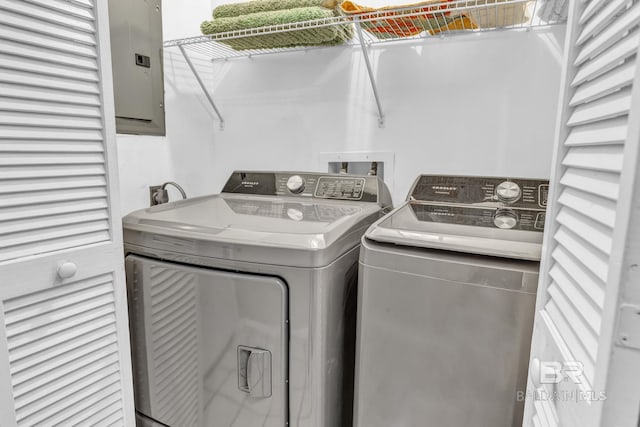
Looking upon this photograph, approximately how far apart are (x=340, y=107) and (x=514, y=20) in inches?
35.0

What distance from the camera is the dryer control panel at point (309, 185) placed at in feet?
5.70

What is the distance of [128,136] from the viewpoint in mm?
1880

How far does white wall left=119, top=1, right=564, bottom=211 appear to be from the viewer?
1734 millimetres

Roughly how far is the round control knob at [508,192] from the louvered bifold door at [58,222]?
1.37m

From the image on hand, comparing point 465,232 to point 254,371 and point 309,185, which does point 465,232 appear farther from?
point 309,185

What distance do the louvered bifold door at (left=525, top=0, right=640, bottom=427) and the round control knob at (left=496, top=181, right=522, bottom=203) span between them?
2.46 ft

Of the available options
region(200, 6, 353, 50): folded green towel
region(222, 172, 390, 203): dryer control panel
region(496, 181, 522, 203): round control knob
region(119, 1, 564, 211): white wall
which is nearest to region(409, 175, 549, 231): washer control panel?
region(496, 181, 522, 203): round control knob

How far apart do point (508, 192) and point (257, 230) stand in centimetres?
98

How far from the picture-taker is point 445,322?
3.34 feet

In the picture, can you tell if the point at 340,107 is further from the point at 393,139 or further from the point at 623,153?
the point at 623,153

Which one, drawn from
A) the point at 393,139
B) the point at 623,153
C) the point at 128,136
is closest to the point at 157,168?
the point at 128,136

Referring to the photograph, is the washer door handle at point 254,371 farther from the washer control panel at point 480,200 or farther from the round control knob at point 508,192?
the round control knob at point 508,192

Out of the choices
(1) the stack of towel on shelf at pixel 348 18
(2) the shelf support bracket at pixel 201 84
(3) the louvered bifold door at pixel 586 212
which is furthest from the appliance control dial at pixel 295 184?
(3) the louvered bifold door at pixel 586 212

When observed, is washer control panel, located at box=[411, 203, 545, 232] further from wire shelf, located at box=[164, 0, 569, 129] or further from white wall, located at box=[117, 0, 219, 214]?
white wall, located at box=[117, 0, 219, 214]
